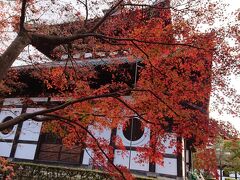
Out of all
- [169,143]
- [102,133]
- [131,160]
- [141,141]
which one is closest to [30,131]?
[102,133]

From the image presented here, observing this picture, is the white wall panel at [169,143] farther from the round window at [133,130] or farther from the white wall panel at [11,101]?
the white wall panel at [11,101]

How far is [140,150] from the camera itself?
10766 mm

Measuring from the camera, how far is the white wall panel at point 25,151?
1273 cm

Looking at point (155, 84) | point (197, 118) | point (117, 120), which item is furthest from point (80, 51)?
point (197, 118)

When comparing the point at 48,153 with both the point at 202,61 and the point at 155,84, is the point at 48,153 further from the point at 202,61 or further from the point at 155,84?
the point at 202,61

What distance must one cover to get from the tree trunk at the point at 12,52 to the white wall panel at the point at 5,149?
30.0 feet

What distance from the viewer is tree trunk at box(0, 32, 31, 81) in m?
5.52

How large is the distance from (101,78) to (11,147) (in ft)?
21.3

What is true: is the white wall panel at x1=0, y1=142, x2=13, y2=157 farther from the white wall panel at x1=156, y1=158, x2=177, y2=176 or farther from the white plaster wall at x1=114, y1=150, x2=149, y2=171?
the white wall panel at x1=156, y1=158, x2=177, y2=176

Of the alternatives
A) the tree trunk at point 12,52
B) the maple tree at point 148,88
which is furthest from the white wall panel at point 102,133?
the tree trunk at point 12,52

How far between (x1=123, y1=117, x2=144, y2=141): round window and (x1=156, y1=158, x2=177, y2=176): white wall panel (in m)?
1.68

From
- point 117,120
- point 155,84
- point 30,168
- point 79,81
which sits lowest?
point 30,168

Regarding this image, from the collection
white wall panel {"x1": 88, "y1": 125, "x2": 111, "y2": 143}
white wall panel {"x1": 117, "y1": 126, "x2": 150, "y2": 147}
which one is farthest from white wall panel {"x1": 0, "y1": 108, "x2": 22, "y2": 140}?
white wall panel {"x1": 117, "y1": 126, "x2": 150, "y2": 147}

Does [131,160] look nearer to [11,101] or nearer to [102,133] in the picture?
[102,133]
